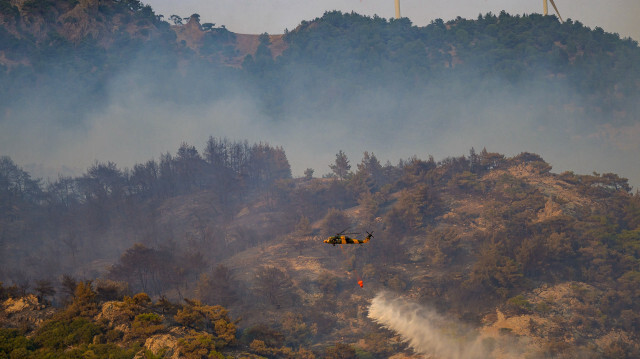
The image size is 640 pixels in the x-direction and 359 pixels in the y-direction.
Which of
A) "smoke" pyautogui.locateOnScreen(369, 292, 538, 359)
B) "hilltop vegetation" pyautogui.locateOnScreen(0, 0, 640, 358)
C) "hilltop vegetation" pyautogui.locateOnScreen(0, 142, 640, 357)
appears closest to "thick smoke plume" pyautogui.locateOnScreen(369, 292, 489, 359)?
"smoke" pyautogui.locateOnScreen(369, 292, 538, 359)

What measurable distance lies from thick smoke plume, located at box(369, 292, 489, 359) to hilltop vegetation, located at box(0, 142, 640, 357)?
79.0 inches

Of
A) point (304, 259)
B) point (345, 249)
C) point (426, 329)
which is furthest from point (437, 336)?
point (304, 259)

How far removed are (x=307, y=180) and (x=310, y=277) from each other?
61.8 metres

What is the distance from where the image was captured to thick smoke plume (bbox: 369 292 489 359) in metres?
61.7

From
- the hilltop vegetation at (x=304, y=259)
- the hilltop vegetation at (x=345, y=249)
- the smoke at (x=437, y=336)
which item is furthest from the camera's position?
the hilltop vegetation at (x=345, y=249)

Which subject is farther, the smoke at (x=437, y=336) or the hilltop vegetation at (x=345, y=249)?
the hilltop vegetation at (x=345, y=249)

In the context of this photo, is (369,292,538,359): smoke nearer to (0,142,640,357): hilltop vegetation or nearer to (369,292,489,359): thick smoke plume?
(369,292,489,359): thick smoke plume

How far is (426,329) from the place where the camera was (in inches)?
2653

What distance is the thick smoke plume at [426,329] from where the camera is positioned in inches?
2429

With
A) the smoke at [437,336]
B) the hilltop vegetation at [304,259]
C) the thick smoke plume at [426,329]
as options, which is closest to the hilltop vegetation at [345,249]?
the hilltop vegetation at [304,259]

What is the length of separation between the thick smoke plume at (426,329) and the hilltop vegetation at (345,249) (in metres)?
2.01

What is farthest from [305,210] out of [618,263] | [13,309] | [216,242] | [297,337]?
[13,309]

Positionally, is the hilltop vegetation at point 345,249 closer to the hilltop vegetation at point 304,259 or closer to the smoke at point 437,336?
the hilltop vegetation at point 304,259

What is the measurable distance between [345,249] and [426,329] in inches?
1176
